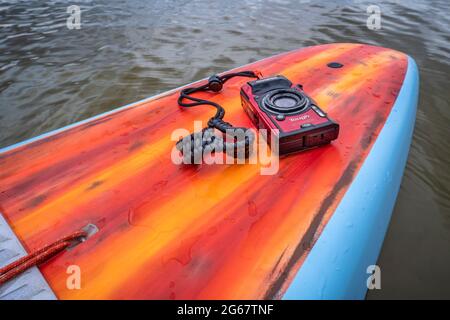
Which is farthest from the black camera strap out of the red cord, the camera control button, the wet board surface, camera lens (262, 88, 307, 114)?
the red cord

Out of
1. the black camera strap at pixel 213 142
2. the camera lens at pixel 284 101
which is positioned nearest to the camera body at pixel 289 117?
the camera lens at pixel 284 101

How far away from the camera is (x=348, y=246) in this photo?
1.15 meters

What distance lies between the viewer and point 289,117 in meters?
1.43

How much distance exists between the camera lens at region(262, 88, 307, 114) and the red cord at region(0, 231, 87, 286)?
1045 mm

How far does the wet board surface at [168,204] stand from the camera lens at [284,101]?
20cm

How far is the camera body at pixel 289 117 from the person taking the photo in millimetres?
1380

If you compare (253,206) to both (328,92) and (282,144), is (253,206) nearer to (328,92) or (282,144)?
(282,144)

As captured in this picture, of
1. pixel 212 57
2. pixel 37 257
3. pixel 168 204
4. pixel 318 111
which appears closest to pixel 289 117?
pixel 318 111

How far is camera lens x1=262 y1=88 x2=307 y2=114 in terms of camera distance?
4.87 ft

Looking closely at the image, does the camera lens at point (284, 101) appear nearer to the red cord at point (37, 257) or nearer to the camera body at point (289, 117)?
the camera body at point (289, 117)

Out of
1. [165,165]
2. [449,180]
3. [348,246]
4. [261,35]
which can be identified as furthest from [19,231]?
[261,35]

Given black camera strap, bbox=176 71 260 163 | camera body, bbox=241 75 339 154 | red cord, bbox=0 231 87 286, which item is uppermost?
camera body, bbox=241 75 339 154

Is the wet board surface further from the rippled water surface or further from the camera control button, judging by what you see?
the rippled water surface

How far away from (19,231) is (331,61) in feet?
7.93
